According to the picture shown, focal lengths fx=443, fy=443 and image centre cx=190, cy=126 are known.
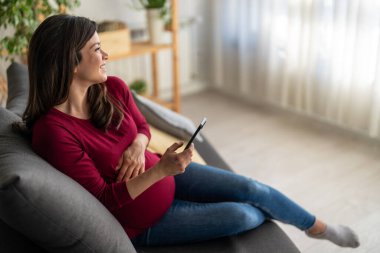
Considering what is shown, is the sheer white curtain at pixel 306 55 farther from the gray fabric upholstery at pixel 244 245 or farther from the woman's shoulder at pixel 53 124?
the woman's shoulder at pixel 53 124

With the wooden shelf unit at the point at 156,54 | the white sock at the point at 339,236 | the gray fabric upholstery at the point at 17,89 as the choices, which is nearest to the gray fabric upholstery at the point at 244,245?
the white sock at the point at 339,236

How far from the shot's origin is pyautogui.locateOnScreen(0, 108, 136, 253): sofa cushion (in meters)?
0.95

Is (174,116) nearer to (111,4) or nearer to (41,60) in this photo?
(41,60)

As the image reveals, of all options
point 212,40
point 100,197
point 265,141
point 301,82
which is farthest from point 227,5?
point 100,197

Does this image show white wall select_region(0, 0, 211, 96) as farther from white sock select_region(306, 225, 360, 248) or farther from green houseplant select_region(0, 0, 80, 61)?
white sock select_region(306, 225, 360, 248)

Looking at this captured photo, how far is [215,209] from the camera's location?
1.37m

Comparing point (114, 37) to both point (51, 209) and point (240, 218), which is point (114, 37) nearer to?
point (240, 218)

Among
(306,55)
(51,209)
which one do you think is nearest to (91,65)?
(51,209)

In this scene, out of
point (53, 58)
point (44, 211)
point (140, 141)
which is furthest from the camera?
point (140, 141)

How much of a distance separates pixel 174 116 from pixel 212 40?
1.67 meters

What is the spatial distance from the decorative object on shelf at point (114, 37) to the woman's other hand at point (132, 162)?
4.73 feet

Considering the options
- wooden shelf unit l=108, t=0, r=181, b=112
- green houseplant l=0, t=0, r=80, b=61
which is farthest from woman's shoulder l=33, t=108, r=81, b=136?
wooden shelf unit l=108, t=0, r=181, b=112

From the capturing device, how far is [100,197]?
117 cm

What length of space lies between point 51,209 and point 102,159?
0.28m
